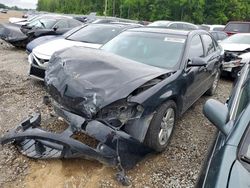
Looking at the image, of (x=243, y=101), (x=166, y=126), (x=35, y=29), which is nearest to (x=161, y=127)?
(x=166, y=126)

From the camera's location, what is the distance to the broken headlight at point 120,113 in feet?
10.6

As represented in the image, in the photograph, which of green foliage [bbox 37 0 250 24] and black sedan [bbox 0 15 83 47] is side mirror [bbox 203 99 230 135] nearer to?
black sedan [bbox 0 15 83 47]

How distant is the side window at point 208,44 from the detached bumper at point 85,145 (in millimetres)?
2882

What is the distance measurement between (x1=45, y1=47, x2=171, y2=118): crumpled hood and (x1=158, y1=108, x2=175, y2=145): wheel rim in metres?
0.54

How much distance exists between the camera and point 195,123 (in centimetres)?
506

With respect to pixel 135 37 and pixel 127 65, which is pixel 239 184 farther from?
pixel 135 37

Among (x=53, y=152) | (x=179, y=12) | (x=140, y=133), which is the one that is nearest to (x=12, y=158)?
(x=53, y=152)

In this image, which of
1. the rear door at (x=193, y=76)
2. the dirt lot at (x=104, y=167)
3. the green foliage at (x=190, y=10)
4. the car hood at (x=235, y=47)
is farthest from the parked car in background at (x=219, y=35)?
the green foliage at (x=190, y=10)

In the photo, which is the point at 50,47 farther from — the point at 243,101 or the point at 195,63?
the point at 243,101

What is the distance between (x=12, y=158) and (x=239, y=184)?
275 centimetres

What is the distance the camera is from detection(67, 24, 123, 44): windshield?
776 cm

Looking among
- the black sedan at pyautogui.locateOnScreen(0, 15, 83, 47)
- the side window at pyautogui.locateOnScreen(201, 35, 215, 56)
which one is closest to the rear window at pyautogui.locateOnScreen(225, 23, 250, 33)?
the black sedan at pyautogui.locateOnScreen(0, 15, 83, 47)

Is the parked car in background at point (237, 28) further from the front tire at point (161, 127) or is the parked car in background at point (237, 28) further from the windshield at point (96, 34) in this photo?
the front tire at point (161, 127)

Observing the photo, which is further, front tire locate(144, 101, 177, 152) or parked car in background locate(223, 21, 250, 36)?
parked car in background locate(223, 21, 250, 36)
